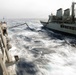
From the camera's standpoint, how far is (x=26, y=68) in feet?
58.3

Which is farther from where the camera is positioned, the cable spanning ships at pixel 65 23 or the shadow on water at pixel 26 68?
the cable spanning ships at pixel 65 23

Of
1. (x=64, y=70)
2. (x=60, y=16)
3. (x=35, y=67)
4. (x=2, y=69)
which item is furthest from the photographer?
(x=60, y=16)

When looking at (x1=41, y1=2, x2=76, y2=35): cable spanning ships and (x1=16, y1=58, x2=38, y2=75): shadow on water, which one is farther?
(x1=41, y1=2, x2=76, y2=35): cable spanning ships

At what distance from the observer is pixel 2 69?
5.17m

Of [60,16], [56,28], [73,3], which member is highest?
[73,3]

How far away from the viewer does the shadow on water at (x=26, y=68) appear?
1619 cm

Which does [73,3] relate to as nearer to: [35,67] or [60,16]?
[60,16]

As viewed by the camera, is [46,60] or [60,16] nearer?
[46,60]

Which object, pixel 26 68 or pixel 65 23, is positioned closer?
pixel 26 68

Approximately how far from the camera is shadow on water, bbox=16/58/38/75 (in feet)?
53.1

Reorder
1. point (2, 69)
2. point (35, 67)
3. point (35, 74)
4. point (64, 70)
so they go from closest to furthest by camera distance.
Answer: point (2, 69)
point (35, 74)
point (64, 70)
point (35, 67)

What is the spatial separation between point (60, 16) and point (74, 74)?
64.2m

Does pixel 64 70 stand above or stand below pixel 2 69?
below

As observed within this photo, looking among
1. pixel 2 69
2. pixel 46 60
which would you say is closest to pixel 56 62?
pixel 46 60
